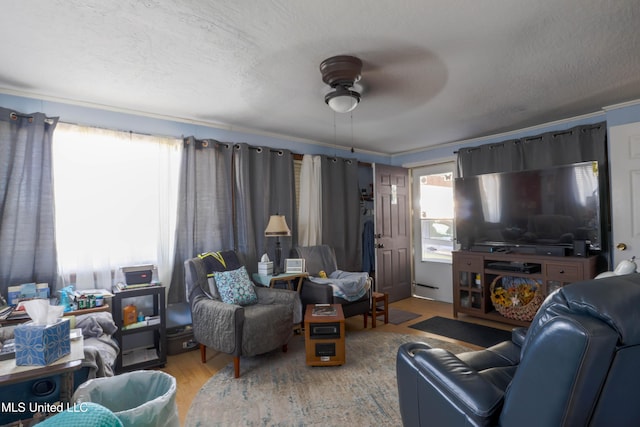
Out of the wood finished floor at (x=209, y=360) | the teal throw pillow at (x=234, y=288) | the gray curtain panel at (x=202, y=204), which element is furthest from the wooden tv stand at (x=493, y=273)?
the gray curtain panel at (x=202, y=204)

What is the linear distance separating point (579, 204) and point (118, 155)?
15.0ft

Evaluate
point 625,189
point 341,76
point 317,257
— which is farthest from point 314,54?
point 625,189

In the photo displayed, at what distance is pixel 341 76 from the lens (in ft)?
7.32

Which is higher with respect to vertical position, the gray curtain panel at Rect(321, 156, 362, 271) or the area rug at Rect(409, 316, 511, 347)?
the gray curtain panel at Rect(321, 156, 362, 271)

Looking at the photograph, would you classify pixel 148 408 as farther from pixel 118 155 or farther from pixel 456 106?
pixel 456 106

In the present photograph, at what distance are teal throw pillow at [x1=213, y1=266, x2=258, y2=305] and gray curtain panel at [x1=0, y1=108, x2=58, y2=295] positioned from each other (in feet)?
4.30

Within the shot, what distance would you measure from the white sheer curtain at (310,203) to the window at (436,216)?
1.87m

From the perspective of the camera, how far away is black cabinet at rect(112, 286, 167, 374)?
2732mm

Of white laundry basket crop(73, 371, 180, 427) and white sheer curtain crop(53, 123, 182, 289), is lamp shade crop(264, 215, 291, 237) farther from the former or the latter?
A: white laundry basket crop(73, 371, 180, 427)

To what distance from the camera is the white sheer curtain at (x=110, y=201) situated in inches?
110

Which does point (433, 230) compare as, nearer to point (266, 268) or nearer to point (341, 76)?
point (266, 268)

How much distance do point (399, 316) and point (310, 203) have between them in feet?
6.14

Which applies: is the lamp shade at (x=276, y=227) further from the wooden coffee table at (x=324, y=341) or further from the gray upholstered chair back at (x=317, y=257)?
the wooden coffee table at (x=324, y=341)

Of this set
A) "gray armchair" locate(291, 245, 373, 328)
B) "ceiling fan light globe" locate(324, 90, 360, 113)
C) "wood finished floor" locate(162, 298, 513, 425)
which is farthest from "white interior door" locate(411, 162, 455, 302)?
"ceiling fan light globe" locate(324, 90, 360, 113)
